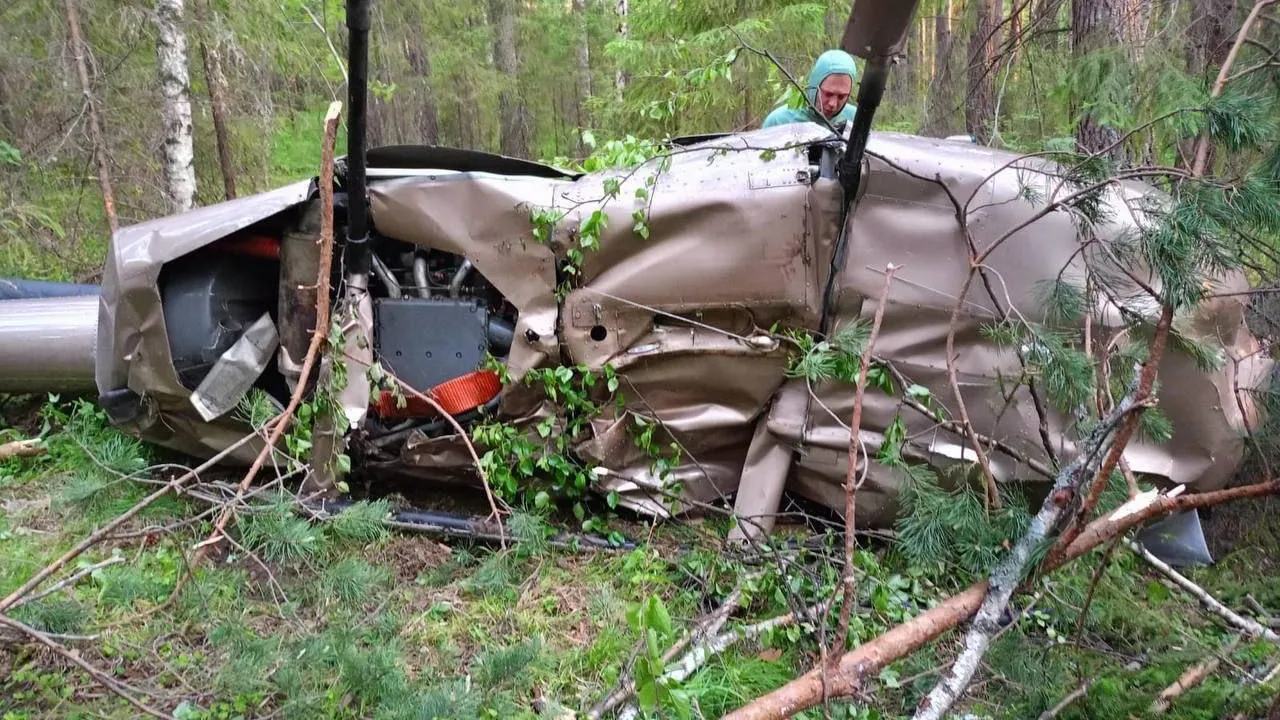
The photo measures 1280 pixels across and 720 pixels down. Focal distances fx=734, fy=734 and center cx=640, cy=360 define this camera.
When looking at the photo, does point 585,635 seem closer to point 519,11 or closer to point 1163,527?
point 1163,527

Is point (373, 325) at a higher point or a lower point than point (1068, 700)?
higher

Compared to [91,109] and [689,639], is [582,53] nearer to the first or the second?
[91,109]

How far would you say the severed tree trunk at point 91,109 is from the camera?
212 inches

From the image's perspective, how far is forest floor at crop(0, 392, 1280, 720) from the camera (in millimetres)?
2039

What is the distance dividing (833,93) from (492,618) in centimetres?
302

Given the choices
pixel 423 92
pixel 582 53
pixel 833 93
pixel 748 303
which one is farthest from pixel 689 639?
pixel 582 53

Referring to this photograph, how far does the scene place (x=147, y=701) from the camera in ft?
6.70

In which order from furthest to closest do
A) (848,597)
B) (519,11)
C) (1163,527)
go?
(519,11) → (1163,527) → (848,597)

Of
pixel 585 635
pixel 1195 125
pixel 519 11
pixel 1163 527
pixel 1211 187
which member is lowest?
pixel 585 635

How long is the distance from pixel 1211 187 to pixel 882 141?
1180 millimetres

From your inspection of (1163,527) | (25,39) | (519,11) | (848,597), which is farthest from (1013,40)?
(519,11)

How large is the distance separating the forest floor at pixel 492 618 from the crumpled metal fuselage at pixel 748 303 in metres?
0.33

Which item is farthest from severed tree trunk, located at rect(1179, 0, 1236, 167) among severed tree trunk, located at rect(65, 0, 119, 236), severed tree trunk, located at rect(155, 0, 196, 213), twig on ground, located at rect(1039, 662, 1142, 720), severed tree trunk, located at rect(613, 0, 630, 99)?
severed tree trunk, located at rect(65, 0, 119, 236)

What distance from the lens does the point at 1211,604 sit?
2443mm
